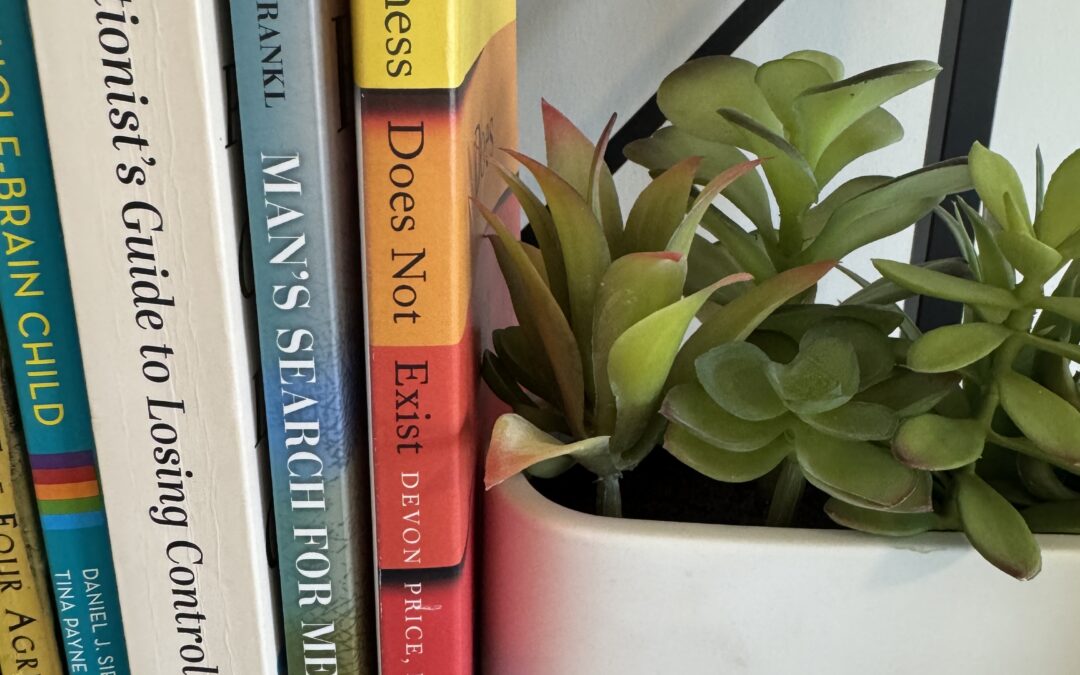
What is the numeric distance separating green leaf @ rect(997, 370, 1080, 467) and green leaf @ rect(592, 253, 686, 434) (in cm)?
13

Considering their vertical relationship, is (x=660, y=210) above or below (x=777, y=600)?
above

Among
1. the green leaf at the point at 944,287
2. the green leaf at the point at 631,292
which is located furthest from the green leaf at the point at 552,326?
the green leaf at the point at 944,287

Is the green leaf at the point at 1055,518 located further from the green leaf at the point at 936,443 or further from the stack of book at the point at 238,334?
the stack of book at the point at 238,334

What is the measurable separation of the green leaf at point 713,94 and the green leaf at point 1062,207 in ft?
0.37

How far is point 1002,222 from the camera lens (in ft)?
1.10

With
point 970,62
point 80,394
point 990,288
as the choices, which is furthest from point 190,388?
point 970,62

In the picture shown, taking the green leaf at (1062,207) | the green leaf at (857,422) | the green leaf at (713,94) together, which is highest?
the green leaf at (713,94)

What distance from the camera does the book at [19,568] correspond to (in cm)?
34

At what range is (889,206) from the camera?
36 cm

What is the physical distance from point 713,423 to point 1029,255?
123 millimetres

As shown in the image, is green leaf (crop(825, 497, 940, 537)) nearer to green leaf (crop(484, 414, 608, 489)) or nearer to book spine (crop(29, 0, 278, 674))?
green leaf (crop(484, 414, 608, 489))

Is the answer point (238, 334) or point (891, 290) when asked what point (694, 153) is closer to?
point (891, 290)

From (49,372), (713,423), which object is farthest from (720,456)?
(49,372)

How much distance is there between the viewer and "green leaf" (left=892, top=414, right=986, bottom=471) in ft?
1.01
